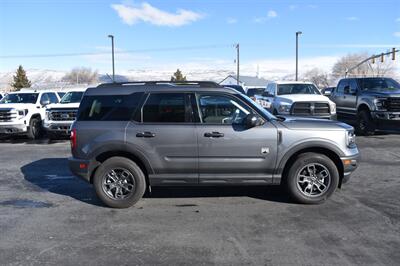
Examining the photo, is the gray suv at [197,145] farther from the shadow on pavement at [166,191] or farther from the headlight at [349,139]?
the shadow on pavement at [166,191]

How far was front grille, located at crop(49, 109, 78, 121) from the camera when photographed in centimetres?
1530

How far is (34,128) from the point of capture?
16375 mm

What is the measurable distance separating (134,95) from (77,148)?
1184 mm

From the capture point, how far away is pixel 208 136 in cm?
631

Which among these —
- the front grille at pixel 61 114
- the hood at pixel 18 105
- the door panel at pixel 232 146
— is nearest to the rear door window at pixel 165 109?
the door panel at pixel 232 146

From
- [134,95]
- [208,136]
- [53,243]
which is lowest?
[53,243]

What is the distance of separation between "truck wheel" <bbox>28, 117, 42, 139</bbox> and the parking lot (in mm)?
8275

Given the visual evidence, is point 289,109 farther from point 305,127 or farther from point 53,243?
point 53,243

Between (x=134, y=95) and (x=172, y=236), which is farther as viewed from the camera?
(x=134, y=95)

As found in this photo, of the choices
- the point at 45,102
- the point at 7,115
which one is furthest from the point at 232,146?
the point at 45,102

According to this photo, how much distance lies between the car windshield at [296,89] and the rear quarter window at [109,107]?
1030 centimetres

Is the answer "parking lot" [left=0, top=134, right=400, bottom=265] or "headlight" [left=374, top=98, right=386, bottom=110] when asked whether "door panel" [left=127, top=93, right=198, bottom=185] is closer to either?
"parking lot" [left=0, top=134, right=400, bottom=265]

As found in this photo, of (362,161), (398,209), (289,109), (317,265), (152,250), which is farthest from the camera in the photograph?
(289,109)

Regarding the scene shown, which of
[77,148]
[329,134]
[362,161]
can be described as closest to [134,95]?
[77,148]
